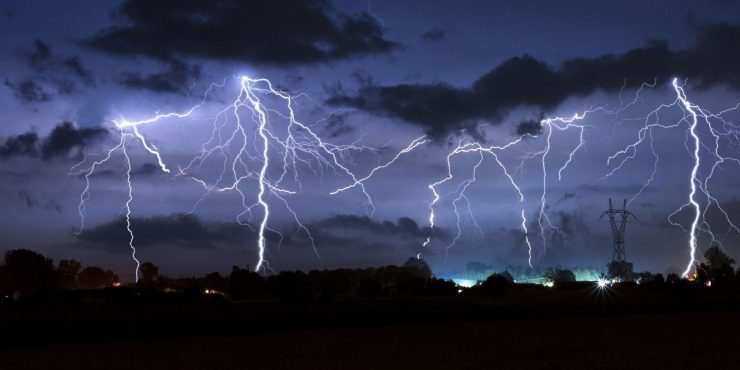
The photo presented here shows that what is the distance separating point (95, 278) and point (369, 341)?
14990 centimetres

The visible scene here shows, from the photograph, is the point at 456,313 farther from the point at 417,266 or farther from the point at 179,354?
the point at 417,266

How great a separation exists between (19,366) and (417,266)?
15995cm

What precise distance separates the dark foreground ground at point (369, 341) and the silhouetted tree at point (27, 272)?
2807 inches

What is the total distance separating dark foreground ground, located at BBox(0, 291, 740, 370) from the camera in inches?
633

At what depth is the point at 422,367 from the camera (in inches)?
601

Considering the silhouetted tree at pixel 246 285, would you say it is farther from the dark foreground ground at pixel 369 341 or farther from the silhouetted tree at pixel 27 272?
the silhouetted tree at pixel 27 272

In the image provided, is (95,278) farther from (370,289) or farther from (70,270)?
(370,289)

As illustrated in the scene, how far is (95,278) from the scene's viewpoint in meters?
159

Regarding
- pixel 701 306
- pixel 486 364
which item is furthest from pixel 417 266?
pixel 486 364

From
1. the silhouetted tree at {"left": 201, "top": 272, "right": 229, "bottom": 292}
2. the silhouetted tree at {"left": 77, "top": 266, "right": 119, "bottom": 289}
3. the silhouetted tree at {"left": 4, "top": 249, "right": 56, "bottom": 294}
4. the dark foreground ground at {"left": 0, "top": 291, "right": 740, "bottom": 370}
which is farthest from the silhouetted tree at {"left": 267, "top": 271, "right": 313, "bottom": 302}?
the silhouetted tree at {"left": 77, "top": 266, "right": 119, "bottom": 289}

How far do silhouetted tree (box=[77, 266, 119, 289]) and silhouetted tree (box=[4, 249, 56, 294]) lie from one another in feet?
191

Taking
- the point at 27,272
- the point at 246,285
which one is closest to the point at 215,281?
the point at 27,272

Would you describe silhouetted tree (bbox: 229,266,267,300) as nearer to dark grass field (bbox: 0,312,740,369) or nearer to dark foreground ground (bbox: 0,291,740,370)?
dark foreground ground (bbox: 0,291,740,370)

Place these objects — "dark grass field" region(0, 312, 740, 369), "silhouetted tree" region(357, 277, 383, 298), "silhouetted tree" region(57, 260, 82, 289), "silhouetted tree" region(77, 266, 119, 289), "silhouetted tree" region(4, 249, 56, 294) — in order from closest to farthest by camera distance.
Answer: "dark grass field" region(0, 312, 740, 369)
"silhouetted tree" region(357, 277, 383, 298)
"silhouetted tree" region(4, 249, 56, 294)
"silhouetted tree" region(57, 260, 82, 289)
"silhouetted tree" region(77, 266, 119, 289)
